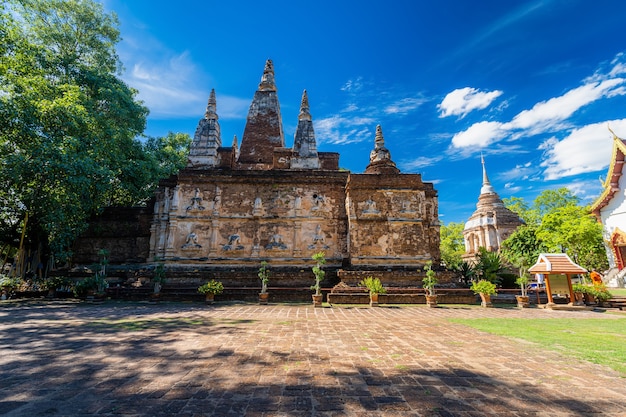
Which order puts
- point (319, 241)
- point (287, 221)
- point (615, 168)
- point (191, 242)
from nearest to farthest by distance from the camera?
point (191, 242) < point (319, 241) < point (287, 221) < point (615, 168)

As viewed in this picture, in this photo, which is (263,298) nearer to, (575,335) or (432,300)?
(432,300)

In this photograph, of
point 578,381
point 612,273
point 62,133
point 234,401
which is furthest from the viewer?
point 612,273

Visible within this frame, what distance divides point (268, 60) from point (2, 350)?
2360 cm

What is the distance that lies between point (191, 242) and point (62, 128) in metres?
8.54

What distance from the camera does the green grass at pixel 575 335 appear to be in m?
4.90

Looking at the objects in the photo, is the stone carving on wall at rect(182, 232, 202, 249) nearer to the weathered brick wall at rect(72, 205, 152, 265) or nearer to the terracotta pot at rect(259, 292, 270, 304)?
the weathered brick wall at rect(72, 205, 152, 265)

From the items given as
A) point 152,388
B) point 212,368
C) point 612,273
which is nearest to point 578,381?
point 212,368

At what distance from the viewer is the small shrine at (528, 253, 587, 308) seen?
12703 mm

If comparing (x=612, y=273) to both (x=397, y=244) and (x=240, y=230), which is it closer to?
(x=397, y=244)

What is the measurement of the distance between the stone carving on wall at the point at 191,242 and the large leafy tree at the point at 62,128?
16.9ft

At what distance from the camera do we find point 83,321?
8.06 metres

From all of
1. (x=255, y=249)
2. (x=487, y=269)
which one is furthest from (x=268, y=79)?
(x=487, y=269)

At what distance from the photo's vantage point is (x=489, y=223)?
113 ft

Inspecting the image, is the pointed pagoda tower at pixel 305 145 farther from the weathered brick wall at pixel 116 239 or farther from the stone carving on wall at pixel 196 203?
the weathered brick wall at pixel 116 239
